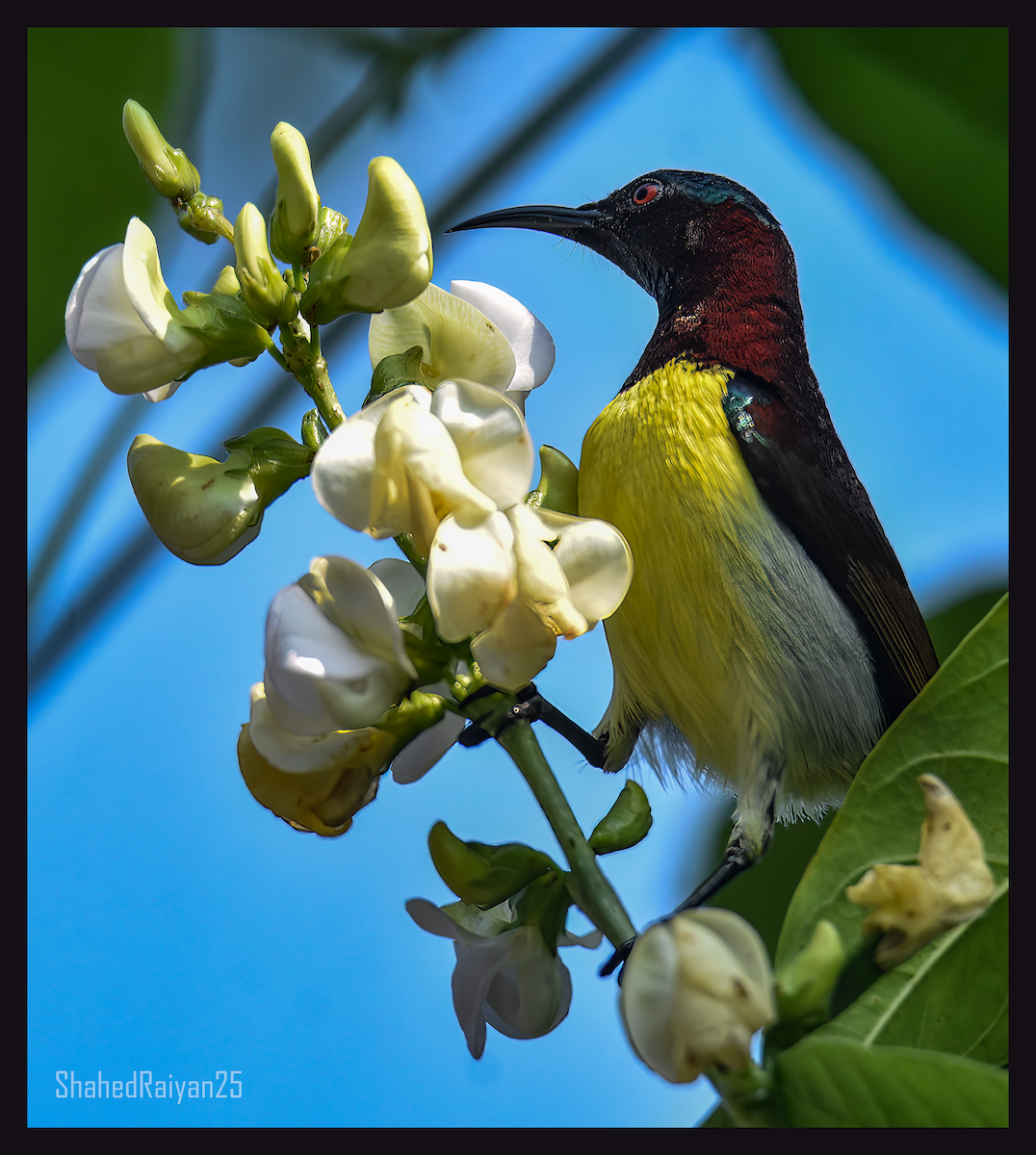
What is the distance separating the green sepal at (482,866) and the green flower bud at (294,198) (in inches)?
8.6

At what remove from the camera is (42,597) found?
0.64 m

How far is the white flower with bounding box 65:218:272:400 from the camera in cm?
32

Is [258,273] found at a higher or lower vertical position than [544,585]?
higher

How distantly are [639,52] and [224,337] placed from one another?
16.7 inches

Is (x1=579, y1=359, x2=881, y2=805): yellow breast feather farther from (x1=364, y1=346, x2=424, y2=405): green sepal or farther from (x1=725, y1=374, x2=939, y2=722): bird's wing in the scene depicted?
(x1=364, y1=346, x2=424, y2=405): green sepal

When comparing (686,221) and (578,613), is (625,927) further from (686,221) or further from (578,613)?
(686,221)

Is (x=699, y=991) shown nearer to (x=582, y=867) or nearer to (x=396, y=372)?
(x=582, y=867)

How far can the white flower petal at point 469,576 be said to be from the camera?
10.6 inches

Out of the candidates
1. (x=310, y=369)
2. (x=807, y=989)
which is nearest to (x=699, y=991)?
(x=807, y=989)

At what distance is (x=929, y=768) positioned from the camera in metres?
0.34

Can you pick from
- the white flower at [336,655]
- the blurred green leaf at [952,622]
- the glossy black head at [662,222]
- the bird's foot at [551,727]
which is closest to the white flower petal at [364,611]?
the white flower at [336,655]

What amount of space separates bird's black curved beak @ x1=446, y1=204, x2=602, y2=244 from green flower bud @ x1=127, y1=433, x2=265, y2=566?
0.30 meters

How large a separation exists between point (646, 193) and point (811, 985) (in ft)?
1.50

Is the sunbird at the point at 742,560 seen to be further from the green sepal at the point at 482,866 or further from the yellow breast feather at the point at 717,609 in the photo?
the green sepal at the point at 482,866
